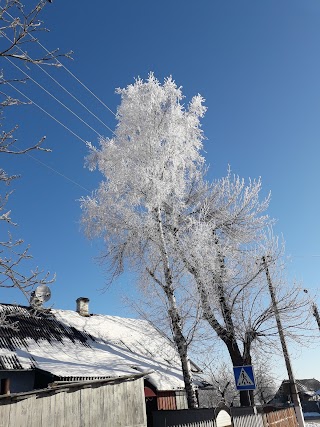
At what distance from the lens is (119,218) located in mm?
15195

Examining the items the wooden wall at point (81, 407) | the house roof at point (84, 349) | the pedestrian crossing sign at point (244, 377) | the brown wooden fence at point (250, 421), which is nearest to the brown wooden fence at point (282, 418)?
the brown wooden fence at point (250, 421)

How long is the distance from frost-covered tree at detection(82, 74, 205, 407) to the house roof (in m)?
3.73

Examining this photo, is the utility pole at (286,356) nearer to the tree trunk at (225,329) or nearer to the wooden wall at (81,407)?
the tree trunk at (225,329)

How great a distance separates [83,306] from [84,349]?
198 inches

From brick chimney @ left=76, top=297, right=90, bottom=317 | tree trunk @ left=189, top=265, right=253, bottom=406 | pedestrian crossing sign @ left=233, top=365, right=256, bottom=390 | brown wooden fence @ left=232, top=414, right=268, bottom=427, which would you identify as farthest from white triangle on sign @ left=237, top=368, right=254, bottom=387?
brick chimney @ left=76, top=297, right=90, bottom=317

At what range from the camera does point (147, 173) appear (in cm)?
1462

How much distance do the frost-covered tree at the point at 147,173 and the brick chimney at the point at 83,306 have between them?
5.37 meters

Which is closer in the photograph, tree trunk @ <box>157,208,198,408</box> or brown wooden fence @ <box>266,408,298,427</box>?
tree trunk @ <box>157,208,198,408</box>

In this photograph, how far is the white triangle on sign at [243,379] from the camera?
28.7ft

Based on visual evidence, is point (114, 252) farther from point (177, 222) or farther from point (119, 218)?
point (177, 222)

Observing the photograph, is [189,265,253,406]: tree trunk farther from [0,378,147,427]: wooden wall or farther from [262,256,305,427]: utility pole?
[0,378,147,427]: wooden wall

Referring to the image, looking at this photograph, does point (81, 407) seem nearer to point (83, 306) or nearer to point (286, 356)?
point (286, 356)

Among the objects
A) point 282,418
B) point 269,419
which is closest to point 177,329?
point 269,419

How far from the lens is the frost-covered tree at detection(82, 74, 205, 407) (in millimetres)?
14609
